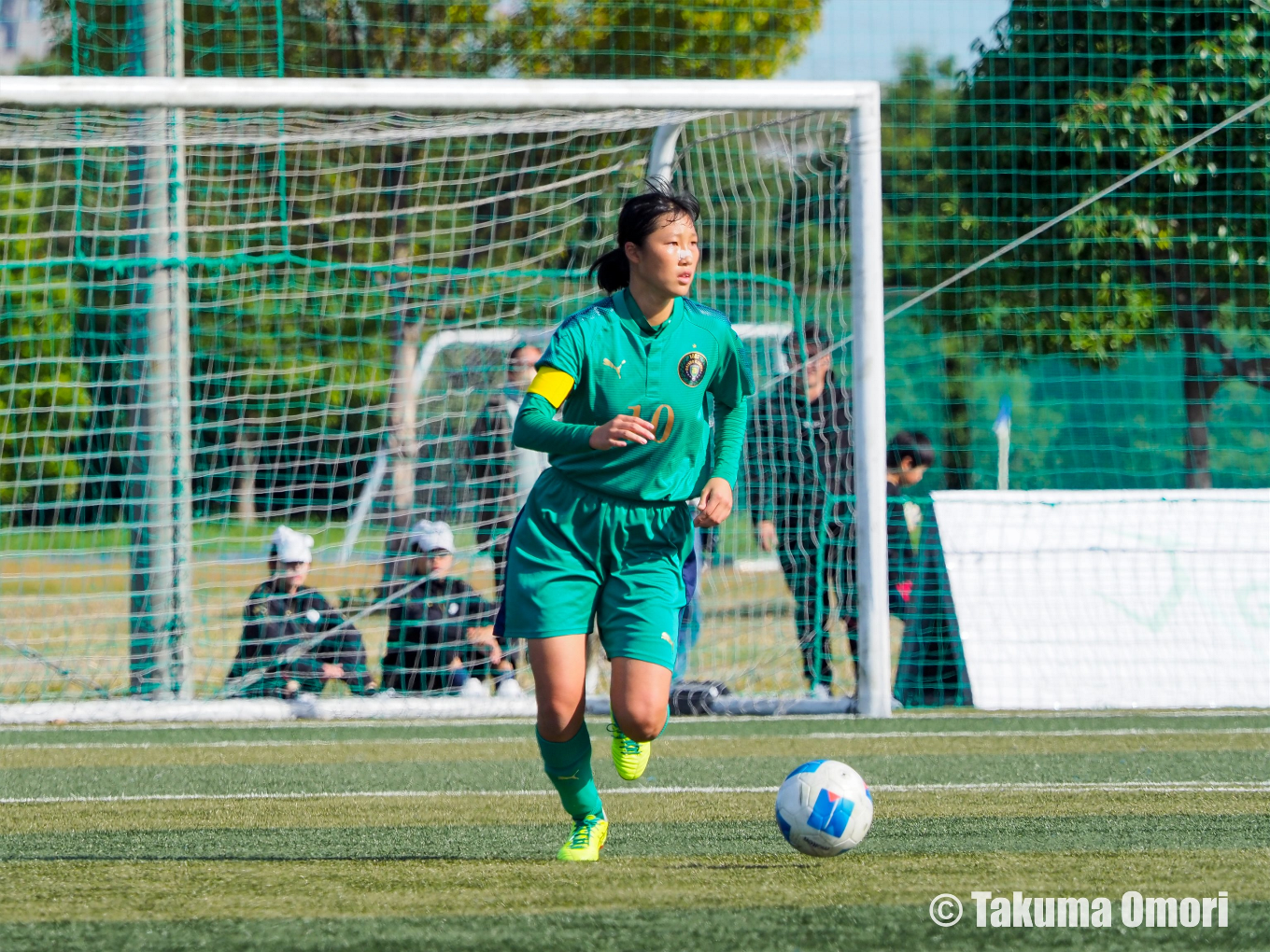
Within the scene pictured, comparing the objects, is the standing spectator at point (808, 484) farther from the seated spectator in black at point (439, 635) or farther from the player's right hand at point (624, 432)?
the player's right hand at point (624, 432)

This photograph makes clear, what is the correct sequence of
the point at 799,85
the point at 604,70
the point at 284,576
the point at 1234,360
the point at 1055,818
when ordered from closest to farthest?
the point at 1055,818 → the point at 799,85 → the point at 284,576 → the point at 1234,360 → the point at 604,70

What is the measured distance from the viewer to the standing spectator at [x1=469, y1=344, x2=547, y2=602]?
8.87 m

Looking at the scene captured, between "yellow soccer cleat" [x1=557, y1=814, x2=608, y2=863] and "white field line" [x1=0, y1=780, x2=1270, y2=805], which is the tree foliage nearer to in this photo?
"white field line" [x1=0, y1=780, x2=1270, y2=805]

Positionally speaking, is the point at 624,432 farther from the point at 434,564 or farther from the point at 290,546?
the point at 290,546

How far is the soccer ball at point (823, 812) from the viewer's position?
4.00 metres

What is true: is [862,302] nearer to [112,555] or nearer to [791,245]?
[791,245]

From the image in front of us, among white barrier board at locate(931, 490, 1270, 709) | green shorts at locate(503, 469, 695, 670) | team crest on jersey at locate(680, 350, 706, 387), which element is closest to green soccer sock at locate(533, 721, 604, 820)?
green shorts at locate(503, 469, 695, 670)

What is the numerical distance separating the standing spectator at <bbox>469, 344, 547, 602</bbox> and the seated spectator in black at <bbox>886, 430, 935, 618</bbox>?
200 centimetres

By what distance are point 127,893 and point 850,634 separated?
518 cm

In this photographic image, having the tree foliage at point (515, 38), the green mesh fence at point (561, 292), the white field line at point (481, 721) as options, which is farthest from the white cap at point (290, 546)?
the tree foliage at point (515, 38)

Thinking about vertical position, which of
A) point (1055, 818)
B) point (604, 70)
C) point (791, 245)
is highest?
point (604, 70)

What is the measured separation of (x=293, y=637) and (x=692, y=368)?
15.1 feet

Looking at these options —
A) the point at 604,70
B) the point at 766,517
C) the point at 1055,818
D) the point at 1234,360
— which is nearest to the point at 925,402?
the point at 1234,360

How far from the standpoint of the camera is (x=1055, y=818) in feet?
16.2
